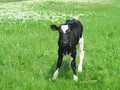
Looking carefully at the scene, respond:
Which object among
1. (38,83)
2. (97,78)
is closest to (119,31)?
(97,78)

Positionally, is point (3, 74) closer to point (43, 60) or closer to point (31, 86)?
point (31, 86)

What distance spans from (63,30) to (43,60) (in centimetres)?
350

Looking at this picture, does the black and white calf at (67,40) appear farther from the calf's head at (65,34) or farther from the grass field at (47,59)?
the grass field at (47,59)

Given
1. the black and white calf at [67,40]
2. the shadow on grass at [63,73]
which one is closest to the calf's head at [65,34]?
the black and white calf at [67,40]

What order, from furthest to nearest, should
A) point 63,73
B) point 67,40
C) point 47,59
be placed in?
1. point 47,59
2. point 63,73
3. point 67,40

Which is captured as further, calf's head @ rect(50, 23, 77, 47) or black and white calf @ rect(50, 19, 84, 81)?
black and white calf @ rect(50, 19, 84, 81)

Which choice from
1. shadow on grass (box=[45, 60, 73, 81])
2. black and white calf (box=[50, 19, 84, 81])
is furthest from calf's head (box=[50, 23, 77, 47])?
shadow on grass (box=[45, 60, 73, 81])

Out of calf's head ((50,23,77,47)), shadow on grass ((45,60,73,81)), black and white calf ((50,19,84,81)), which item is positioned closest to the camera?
calf's head ((50,23,77,47))

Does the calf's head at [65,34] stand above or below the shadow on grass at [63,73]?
above

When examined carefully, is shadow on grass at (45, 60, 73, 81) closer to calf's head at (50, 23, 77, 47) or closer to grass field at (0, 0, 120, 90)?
grass field at (0, 0, 120, 90)

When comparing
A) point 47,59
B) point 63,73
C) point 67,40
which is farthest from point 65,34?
point 47,59

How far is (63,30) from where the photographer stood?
12.6m

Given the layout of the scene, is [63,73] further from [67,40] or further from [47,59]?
[47,59]

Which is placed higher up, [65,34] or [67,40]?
[65,34]
